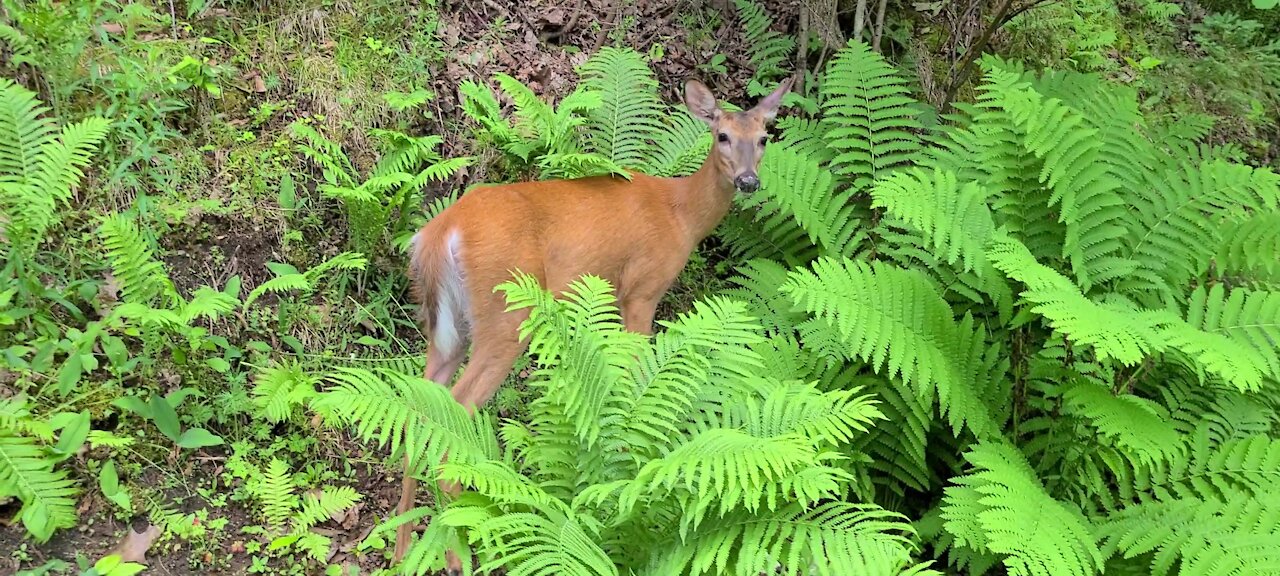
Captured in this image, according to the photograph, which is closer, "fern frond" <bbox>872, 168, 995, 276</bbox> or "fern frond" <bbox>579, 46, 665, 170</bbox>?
"fern frond" <bbox>872, 168, 995, 276</bbox>

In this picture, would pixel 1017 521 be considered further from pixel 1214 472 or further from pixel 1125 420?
pixel 1214 472

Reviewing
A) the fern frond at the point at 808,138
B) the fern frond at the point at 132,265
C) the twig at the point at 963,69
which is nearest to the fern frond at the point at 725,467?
the fern frond at the point at 132,265

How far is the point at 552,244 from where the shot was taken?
4277 millimetres

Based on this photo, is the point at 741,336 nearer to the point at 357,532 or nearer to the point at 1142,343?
the point at 1142,343

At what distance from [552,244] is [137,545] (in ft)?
6.87

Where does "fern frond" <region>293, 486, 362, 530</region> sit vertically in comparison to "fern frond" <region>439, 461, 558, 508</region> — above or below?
below

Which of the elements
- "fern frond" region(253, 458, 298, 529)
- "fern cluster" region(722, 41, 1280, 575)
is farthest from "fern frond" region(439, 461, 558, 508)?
"fern cluster" region(722, 41, 1280, 575)

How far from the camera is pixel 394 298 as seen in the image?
15.4 ft

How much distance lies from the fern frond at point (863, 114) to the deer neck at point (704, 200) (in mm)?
756

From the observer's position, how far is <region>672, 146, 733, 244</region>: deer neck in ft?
15.8

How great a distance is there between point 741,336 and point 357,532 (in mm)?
1846

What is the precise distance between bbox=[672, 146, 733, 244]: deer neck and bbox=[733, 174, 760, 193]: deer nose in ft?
0.97

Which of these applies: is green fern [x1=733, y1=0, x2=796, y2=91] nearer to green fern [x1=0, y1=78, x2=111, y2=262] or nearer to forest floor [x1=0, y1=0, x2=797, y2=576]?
forest floor [x1=0, y1=0, x2=797, y2=576]

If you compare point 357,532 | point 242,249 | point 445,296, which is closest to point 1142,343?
point 445,296
